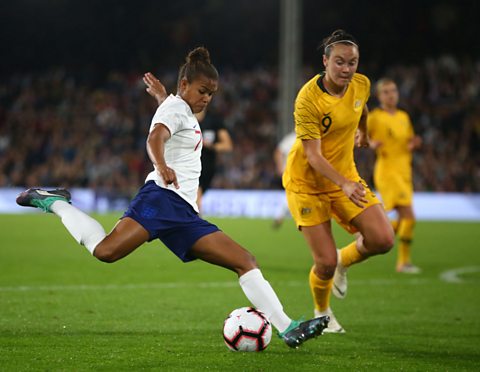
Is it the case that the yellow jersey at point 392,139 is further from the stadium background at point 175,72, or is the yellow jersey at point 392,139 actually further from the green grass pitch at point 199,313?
the stadium background at point 175,72

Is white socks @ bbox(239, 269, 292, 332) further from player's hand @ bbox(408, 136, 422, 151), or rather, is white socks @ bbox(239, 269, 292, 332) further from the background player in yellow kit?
player's hand @ bbox(408, 136, 422, 151)

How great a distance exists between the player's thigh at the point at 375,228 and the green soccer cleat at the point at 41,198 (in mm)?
2348

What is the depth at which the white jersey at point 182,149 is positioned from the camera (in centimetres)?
584

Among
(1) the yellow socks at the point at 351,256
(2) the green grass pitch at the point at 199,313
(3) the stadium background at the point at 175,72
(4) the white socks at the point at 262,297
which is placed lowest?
(2) the green grass pitch at the point at 199,313

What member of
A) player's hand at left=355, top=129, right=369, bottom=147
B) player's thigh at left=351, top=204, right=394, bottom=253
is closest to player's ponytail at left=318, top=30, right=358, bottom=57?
player's hand at left=355, top=129, right=369, bottom=147

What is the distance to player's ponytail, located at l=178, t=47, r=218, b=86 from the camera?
5.99 m

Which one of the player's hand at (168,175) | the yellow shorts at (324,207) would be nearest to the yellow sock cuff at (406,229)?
the yellow shorts at (324,207)

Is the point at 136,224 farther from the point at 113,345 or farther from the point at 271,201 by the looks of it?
the point at 271,201

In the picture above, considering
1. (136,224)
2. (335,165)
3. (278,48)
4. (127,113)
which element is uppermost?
(278,48)

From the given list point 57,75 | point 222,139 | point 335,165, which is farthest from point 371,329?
point 57,75

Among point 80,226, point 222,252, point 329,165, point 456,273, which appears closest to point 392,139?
point 456,273

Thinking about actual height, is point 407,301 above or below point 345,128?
below

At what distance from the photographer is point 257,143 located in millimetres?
28734

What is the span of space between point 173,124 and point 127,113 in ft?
83.5
